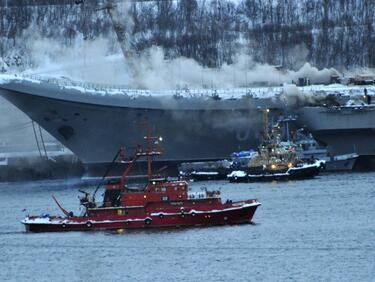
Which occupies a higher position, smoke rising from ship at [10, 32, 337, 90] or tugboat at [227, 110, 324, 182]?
smoke rising from ship at [10, 32, 337, 90]

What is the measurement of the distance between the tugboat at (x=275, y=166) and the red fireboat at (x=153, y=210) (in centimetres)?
2554

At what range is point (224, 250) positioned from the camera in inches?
1967

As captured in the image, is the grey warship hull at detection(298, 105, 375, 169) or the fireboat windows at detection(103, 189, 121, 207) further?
the grey warship hull at detection(298, 105, 375, 169)

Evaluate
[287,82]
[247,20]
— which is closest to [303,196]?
[287,82]

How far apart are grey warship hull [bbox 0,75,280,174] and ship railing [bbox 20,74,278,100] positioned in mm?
456

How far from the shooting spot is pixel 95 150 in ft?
299

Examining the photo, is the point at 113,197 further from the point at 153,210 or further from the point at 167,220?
the point at 167,220

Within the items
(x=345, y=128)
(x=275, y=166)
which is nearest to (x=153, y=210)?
(x=275, y=166)

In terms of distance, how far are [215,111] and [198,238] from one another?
37768 millimetres

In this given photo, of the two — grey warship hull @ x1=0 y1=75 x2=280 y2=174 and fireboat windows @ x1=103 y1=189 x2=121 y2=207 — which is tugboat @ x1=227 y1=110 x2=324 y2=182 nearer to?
grey warship hull @ x1=0 y1=75 x2=280 y2=174

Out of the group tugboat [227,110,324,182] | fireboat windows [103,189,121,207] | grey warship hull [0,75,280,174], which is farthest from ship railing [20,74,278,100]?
fireboat windows [103,189,121,207]

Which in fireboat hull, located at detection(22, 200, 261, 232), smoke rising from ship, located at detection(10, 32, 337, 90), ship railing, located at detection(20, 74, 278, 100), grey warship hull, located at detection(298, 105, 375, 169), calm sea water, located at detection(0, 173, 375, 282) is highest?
smoke rising from ship, located at detection(10, 32, 337, 90)

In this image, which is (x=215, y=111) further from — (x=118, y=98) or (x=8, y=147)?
(x=8, y=147)

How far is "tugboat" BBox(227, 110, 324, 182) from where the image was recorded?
269 ft
